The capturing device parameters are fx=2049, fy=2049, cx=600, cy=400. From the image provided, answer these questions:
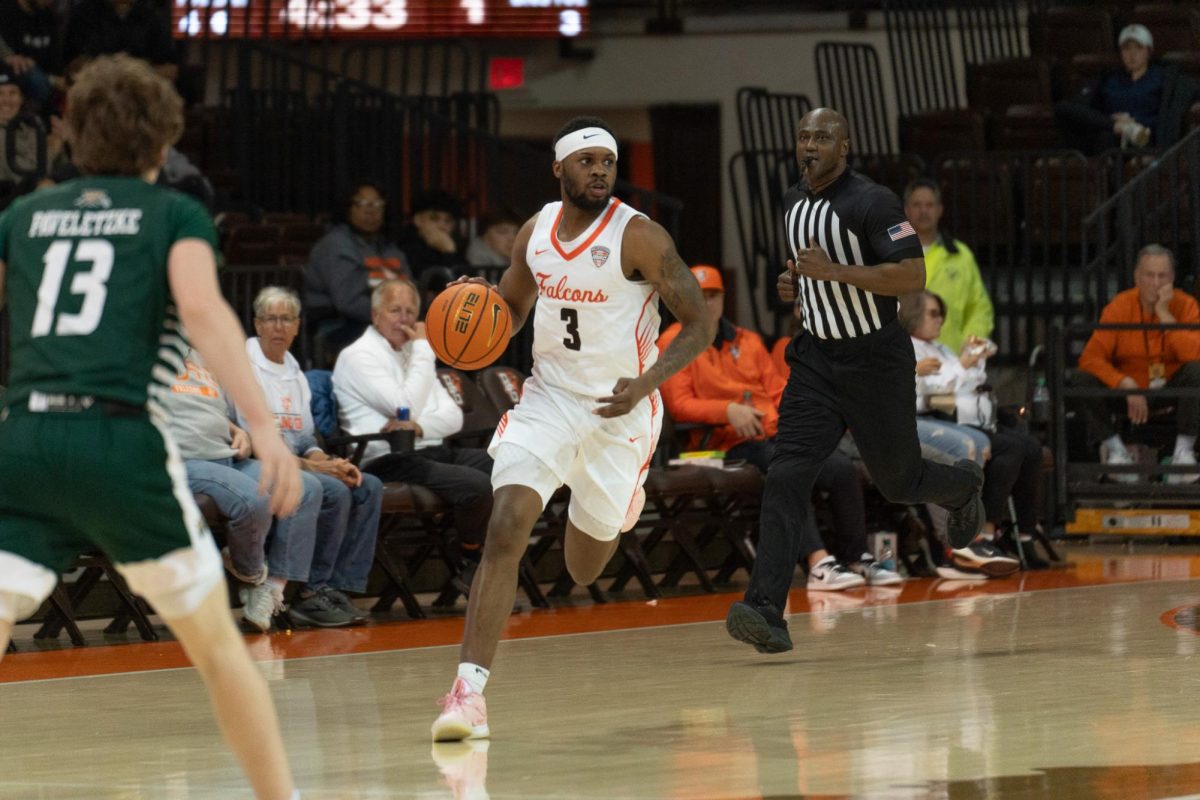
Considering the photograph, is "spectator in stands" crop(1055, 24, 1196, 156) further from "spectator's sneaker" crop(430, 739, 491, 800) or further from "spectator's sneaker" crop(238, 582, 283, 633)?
"spectator's sneaker" crop(430, 739, 491, 800)

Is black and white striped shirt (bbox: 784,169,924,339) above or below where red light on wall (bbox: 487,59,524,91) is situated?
below

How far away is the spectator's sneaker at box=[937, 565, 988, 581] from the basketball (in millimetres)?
4509

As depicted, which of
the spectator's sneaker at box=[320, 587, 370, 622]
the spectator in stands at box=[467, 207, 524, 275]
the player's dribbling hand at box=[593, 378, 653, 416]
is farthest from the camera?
the spectator in stands at box=[467, 207, 524, 275]

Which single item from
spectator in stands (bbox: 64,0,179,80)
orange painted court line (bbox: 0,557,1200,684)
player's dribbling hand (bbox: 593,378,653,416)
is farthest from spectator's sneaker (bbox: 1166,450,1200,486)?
spectator in stands (bbox: 64,0,179,80)

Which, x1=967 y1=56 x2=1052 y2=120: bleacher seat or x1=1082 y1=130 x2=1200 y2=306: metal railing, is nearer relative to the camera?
x1=1082 y1=130 x2=1200 y2=306: metal railing

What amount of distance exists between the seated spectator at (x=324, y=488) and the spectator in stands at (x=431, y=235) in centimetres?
302

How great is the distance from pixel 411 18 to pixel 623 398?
38.3 ft

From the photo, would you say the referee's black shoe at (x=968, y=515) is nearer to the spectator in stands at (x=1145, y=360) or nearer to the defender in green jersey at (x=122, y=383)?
the spectator in stands at (x=1145, y=360)

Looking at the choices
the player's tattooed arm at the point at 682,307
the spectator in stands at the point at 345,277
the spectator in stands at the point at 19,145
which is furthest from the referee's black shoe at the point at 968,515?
the spectator in stands at the point at 19,145

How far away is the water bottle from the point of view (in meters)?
11.5

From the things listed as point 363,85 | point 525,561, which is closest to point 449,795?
point 525,561

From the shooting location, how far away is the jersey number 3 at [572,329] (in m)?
6.12

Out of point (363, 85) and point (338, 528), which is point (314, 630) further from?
point (363, 85)

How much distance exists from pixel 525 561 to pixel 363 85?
5.16 m
